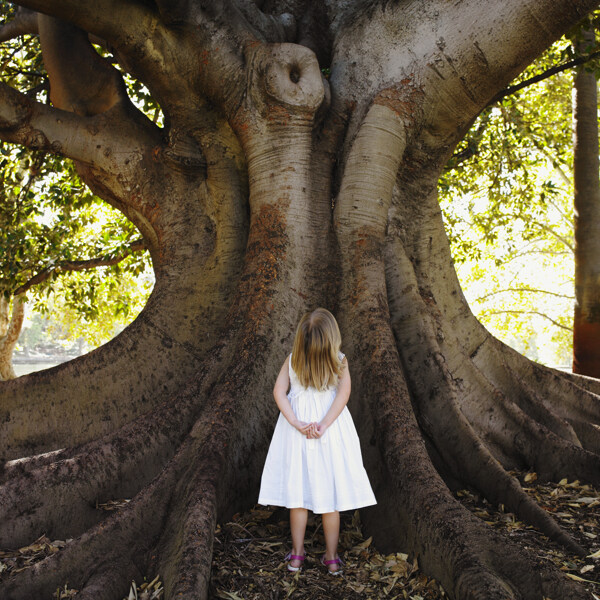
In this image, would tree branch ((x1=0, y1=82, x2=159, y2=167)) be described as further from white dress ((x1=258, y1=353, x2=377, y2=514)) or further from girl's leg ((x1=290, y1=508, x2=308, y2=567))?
girl's leg ((x1=290, y1=508, x2=308, y2=567))

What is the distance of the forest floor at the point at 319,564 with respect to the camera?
301 cm

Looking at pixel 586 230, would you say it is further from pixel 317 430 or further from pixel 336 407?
pixel 317 430

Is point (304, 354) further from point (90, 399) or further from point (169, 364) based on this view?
point (90, 399)

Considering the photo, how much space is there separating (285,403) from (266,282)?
121 centimetres

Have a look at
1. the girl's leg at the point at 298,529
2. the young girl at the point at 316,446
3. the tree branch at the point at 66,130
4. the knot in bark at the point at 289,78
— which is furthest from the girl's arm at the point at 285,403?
the tree branch at the point at 66,130

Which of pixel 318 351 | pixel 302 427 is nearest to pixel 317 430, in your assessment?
pixel 302 427

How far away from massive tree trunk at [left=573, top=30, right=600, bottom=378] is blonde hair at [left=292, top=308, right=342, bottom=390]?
6.45 m

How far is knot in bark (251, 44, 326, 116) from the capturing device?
4.67 metres

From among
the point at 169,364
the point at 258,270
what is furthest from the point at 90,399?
the point at 258,270

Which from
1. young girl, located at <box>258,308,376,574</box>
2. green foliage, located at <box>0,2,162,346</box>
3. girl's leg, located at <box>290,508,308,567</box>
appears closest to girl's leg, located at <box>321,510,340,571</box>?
young girl, located at <box>258,308,376,574</box>

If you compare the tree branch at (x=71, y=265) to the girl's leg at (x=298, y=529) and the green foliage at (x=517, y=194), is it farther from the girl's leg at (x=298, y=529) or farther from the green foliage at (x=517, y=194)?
the girl's leg at (x=298, y=529)

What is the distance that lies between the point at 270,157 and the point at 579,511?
3171 mm

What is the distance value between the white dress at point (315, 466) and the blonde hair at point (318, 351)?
0.24 ft

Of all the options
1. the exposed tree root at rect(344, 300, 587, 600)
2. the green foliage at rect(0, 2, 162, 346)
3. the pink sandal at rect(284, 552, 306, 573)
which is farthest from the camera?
the green foliage at rect(0, 2, 162, 346)
